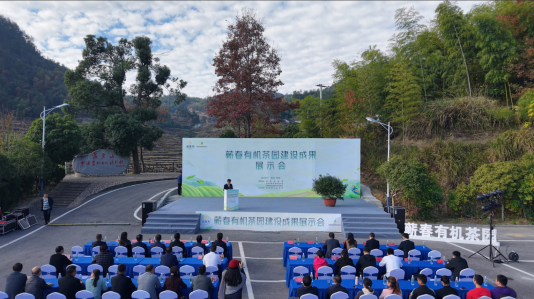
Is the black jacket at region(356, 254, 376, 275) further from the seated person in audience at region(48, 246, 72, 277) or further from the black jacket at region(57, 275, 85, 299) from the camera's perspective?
the seated person in audience at region(48, 246, 72, 277)

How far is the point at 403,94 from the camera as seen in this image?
61.5 ft

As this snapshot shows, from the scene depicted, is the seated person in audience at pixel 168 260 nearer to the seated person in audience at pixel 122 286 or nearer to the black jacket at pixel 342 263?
the seated person in audience at pixel 122 286

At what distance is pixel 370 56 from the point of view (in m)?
21.4

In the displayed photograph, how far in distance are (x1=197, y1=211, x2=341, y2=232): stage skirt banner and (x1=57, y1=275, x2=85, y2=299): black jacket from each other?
7.69 meters

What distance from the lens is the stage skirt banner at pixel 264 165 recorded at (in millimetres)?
16141

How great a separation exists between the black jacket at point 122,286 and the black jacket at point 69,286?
1.90 ft

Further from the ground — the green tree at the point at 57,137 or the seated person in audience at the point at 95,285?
the green tree at the point at 57,137

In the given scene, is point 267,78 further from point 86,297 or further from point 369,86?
point 86,297

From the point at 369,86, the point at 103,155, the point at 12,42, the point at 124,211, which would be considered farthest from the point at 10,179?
the point at 12,42

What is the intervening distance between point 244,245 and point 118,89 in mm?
19148

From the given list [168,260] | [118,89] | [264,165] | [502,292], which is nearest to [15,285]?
[168,260]

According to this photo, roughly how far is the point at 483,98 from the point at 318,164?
1168 centimetres

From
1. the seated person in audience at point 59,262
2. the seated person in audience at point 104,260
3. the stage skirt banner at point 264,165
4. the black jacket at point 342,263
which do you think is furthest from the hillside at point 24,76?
the black jacket at point 342,263

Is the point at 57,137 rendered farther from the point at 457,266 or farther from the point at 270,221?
the point at 457,266
